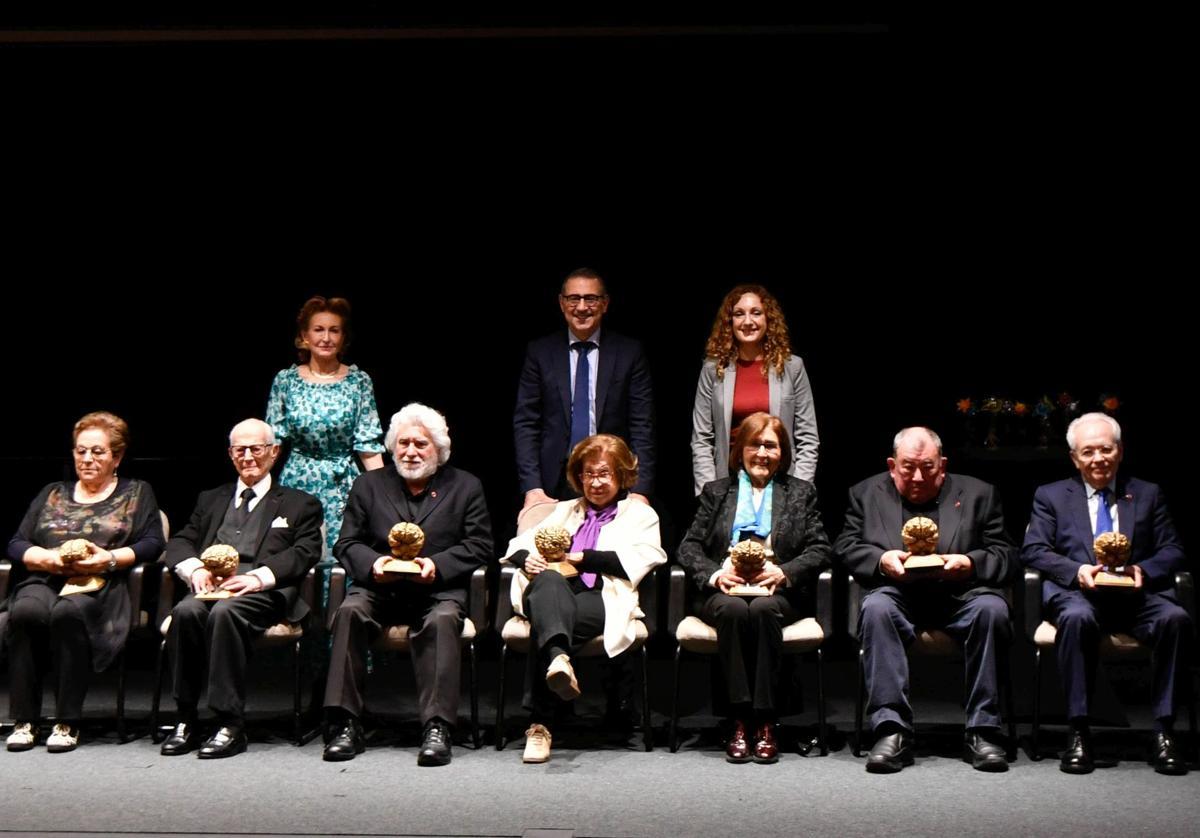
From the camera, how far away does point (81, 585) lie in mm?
4836

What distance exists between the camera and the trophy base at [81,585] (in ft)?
15.8

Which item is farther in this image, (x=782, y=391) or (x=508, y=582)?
(x=782, y=391)

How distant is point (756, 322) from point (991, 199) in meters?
2.16

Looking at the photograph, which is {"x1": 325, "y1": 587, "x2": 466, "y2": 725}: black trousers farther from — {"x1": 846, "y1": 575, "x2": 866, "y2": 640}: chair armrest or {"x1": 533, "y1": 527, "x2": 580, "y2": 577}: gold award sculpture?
{"x1": 846, "y1": 575, "x2": 866, "y2": 640}: chair armrest

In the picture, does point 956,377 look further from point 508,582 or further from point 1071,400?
point 508,582

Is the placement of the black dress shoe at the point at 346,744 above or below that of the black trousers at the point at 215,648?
below

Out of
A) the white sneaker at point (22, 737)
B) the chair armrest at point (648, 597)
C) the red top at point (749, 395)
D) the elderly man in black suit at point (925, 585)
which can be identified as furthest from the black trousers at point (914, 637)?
the white sneaker at point (22, 737)

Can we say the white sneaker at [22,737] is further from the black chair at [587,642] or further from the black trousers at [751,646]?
the black trousers at [751,646]

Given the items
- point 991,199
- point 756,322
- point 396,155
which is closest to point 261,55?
point 396,155

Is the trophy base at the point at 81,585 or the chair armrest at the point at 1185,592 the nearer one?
the chair armrest at the point at 1185,592

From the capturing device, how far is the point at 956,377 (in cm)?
686

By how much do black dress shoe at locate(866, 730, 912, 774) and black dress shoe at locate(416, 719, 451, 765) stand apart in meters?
1.34

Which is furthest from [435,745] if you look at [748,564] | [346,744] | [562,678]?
[748,564]

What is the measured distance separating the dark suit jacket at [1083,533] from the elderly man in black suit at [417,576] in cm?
189
